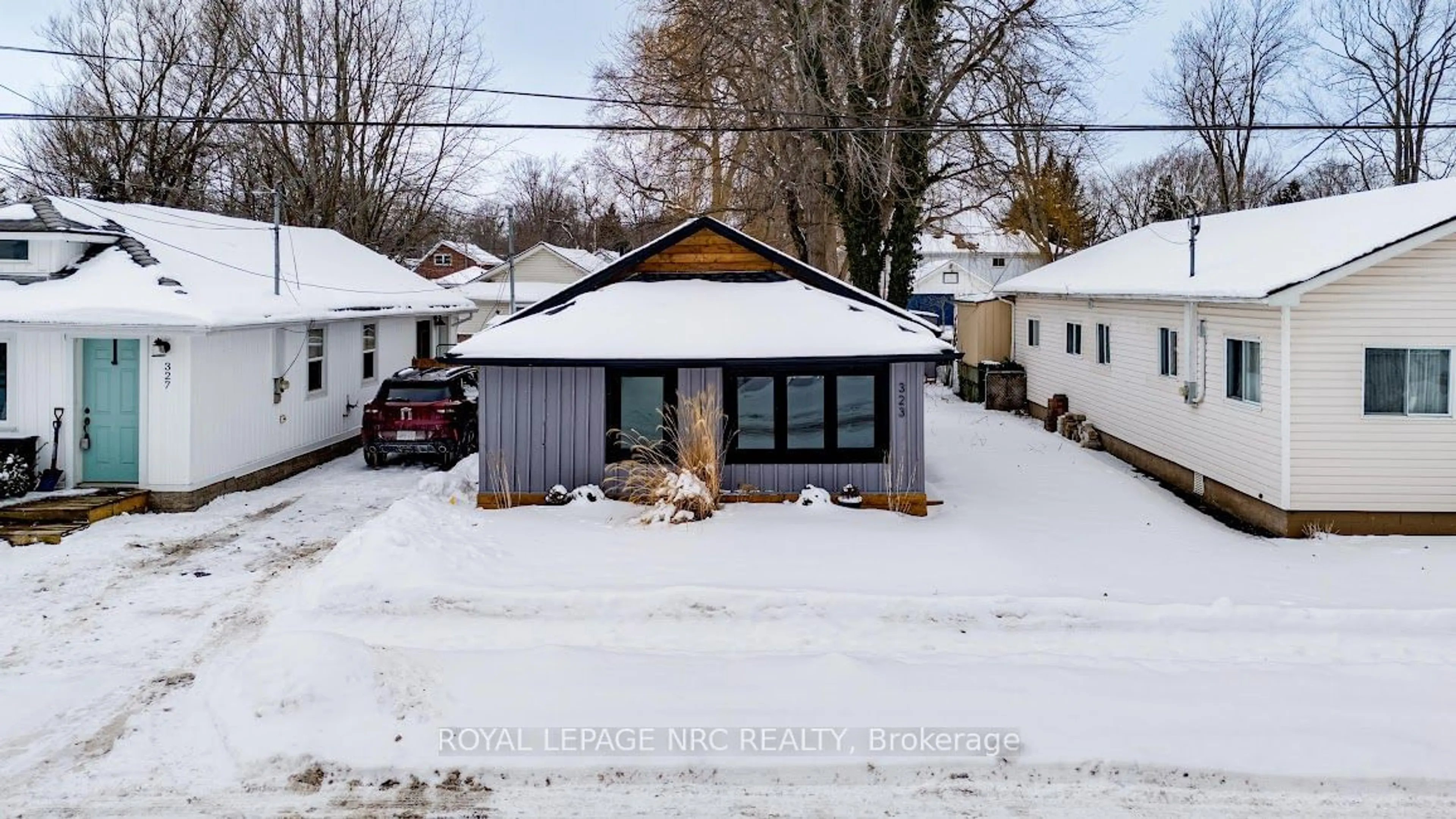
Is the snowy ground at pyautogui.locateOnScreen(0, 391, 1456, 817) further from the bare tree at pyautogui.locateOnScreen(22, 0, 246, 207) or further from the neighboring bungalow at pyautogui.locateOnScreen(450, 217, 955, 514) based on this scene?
the bare tree at pyautogui.locateOnScreen(22, 0, 246, 207)

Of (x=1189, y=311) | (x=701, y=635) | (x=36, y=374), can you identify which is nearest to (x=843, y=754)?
(x=701, y=635)

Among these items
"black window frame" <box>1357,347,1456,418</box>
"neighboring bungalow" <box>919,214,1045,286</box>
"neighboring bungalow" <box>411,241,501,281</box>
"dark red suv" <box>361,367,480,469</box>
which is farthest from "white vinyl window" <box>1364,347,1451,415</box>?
"neighboring bungalow" <box>411,241,501,281</box>

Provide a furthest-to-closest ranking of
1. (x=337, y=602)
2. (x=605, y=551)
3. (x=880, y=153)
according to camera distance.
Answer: (x=880, y=153) < (x=605, y=551) < (x=337, y=602)

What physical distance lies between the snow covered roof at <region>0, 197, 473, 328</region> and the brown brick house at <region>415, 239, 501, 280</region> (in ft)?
136

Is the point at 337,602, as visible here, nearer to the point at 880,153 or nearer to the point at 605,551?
the point at 605,551

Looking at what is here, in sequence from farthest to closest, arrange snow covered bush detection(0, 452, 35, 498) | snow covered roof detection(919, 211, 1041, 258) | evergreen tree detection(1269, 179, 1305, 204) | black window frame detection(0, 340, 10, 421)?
evergreen tree detection(1269, 179, 1305, 204) → snow covered roof detection(919, 211, 1041, 258) → black window frame detection(0, 340, 10, 421) → snow covered bush detection(0, 452, 35, 498)

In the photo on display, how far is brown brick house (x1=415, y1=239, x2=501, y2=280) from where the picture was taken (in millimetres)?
61094

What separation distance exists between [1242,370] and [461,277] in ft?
163

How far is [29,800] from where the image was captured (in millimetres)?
5297

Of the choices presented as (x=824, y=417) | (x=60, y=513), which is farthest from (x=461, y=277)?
(x=824, y=417)

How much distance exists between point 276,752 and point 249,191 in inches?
1295

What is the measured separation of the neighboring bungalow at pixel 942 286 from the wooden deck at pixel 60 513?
4238cm

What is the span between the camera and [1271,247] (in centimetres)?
1313

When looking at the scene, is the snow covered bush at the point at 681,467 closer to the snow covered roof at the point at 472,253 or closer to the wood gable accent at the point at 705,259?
the wood gable accent at the point at 705,259
